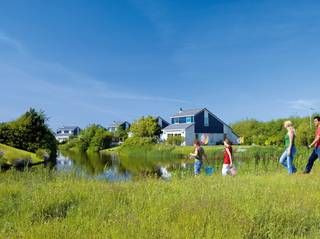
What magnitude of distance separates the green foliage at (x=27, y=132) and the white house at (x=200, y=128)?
28.6 m

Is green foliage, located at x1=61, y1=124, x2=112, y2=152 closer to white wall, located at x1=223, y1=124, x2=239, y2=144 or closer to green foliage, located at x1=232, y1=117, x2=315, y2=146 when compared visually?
white wall, located at x1=223, y1=124, x2=239, y2=144

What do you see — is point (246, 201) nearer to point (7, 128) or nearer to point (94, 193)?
point (94, 193)

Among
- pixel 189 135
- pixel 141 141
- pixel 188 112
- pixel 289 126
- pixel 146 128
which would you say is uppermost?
pixel 188 112

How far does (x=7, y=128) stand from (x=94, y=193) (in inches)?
1480

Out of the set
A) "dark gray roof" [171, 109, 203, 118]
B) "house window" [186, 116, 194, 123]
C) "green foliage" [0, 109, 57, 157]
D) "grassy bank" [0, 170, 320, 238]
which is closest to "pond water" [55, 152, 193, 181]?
"grassy bank" [0, 170, 320, 238]

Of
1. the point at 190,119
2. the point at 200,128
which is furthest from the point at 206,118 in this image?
the point at 190,119

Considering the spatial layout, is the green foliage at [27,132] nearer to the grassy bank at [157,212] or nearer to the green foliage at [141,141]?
the green foliage at [141,141]

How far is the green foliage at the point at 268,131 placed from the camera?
4531 cm

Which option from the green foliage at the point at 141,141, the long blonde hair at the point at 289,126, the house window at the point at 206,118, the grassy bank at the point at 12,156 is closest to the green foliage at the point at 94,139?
the green foliage at the point at 141,141

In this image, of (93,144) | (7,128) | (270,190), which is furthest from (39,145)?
(270,190)

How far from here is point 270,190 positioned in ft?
23.6

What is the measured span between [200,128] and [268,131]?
1345 centimetres

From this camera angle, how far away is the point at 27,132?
135 ft

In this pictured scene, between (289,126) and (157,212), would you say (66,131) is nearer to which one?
(289,126)
